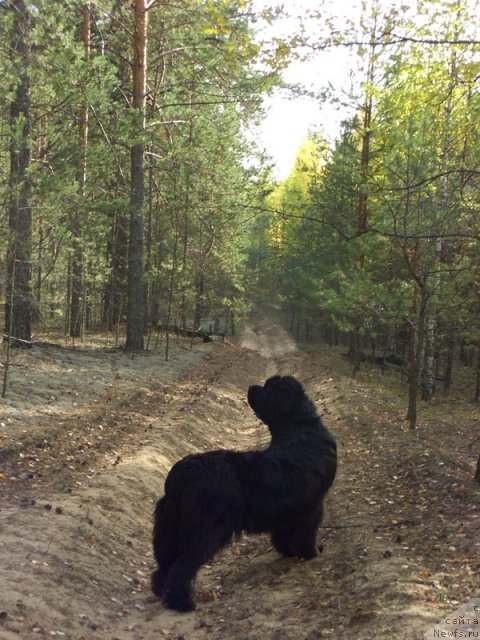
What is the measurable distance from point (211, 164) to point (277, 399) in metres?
15.3

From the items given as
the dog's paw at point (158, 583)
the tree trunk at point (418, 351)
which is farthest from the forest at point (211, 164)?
the dog's paw at point (158, 583)

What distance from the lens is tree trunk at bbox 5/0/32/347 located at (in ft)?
32.7

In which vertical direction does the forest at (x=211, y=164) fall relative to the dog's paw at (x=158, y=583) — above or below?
above

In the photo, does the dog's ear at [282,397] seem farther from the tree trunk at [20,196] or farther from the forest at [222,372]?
the tree trunk at [20,196]

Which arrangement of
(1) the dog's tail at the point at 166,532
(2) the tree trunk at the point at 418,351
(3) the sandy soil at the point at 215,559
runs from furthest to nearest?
(2) the tree trunk at the point at 418,351 → (1) the dog's tail at the point at 166,532 → (3) the sandy soil at the point at 215,559

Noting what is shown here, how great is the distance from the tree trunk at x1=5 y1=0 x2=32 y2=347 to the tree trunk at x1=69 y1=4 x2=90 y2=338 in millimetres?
1551

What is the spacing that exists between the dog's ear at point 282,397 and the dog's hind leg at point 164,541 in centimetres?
144

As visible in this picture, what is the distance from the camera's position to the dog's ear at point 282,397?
5504mm

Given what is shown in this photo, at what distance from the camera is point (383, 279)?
18.9 metres

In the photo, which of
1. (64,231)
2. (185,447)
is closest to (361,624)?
(185,447)

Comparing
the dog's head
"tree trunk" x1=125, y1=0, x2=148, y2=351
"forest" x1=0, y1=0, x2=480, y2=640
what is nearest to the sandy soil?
"forest" x1=0, y1=0, x2=480, y2=640

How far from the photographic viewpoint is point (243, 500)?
4676 mm

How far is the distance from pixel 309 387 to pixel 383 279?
15.0 ft

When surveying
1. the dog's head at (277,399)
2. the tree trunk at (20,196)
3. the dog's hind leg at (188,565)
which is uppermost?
the tree trunk at (20,196)
